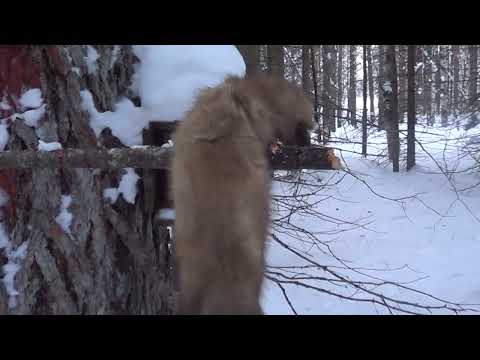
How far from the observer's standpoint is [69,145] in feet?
4.14

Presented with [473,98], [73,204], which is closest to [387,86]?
[473,98]

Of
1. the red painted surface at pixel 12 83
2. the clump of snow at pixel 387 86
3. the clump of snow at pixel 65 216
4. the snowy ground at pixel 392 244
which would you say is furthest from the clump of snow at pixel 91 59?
the clump of snow at pixel 387 86

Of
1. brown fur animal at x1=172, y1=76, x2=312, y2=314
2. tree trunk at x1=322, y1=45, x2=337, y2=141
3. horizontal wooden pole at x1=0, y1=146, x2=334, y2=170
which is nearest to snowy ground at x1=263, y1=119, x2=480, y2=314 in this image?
tree trunk at x1=322, y1=45, x2=337, y2=141

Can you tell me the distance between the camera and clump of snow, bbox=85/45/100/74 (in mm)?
1326

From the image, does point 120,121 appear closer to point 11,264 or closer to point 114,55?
point 114,55

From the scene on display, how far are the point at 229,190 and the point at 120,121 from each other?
841 millimetres

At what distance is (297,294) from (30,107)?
12.3 ft

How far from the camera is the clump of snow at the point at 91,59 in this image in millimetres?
1326

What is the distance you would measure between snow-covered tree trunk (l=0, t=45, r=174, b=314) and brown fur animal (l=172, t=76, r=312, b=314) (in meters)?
0.72

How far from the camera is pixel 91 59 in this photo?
1.34 meters

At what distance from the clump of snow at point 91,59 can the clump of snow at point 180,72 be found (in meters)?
0.17

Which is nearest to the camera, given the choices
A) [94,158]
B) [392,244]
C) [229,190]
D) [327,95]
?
[229,190]
